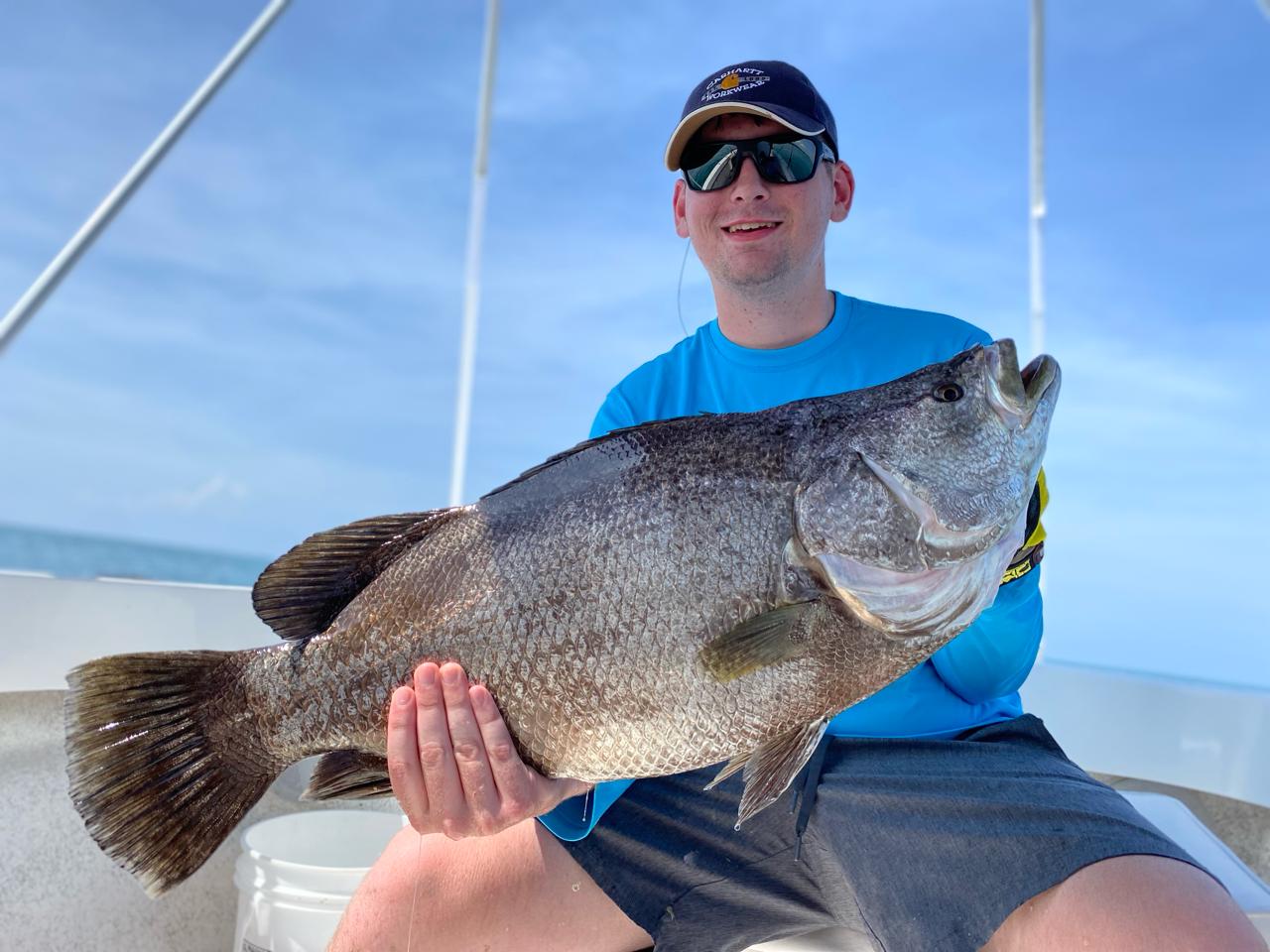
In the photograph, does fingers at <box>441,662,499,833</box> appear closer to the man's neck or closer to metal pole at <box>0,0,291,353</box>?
the man's neck

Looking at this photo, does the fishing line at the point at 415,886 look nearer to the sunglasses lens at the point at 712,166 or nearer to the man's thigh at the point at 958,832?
the man's thigh at the point at 958,832

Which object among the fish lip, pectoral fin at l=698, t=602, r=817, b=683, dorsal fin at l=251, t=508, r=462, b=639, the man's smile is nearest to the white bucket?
dorsal fin at l=251, t=508, r=462, b=639

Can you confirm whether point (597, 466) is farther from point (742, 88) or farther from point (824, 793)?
point (742, 88)

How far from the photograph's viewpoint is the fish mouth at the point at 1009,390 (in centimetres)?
182

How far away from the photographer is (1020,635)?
2.39 meters

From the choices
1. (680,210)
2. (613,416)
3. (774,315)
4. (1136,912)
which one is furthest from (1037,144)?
(1136,912)

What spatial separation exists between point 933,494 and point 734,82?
1656mm

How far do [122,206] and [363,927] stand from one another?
11.3ft

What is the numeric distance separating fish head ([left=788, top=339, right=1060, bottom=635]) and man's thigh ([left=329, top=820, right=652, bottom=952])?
114cm

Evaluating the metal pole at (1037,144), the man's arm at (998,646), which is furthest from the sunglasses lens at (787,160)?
the metal pole at (1037,144)

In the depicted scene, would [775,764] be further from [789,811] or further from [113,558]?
[113,558]

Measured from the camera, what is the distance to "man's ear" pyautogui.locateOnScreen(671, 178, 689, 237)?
10.9 feet

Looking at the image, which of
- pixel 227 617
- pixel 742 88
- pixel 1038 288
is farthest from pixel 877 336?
pixel 1038 288

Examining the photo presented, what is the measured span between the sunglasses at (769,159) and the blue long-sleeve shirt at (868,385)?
42 centimetres
